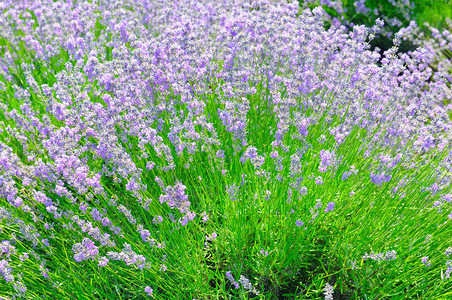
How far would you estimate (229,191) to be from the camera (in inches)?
89.2

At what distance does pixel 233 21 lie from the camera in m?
3.57

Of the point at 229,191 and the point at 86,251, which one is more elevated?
the point at 229,191

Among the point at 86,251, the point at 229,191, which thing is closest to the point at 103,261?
the point at 86,251

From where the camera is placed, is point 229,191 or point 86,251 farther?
point 229,191

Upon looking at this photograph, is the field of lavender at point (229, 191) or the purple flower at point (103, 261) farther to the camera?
the field of lavender at point (229, 191)

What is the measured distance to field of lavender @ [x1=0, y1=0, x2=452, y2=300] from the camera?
2324 millimetres

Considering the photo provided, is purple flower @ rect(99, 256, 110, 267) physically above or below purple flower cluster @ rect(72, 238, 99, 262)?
below

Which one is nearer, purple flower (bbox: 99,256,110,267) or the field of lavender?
purple flower (bbox: 99,256,110,267)

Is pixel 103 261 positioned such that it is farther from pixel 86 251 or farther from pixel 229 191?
pixel 229 191

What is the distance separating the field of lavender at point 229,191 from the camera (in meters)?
2.32

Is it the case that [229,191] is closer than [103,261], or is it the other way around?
[103,261]

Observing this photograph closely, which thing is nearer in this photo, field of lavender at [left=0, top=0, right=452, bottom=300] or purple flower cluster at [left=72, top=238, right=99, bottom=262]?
purple flower cluster at [left=72, top=238, right=99, bottom=262]

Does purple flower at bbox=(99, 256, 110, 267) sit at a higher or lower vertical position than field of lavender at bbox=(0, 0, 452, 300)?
lower

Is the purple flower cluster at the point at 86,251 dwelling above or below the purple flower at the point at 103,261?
above
